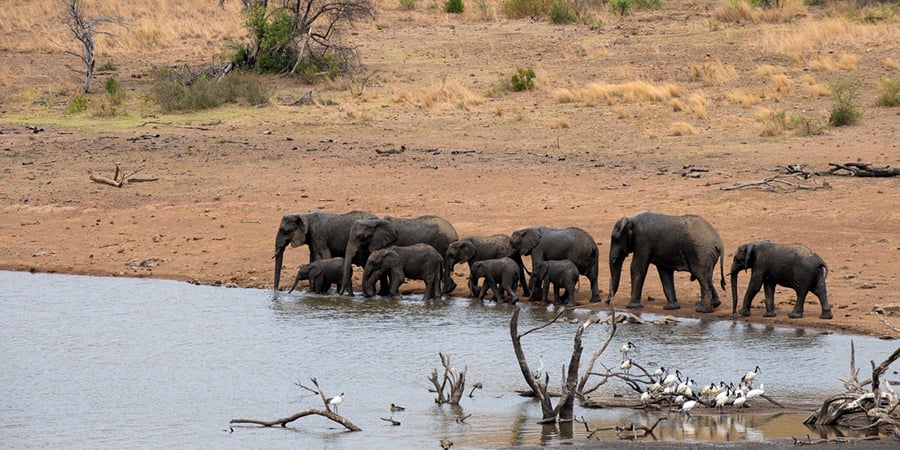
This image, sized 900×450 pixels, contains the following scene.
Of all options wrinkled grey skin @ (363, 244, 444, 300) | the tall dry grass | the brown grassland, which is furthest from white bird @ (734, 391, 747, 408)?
the tall dry grass

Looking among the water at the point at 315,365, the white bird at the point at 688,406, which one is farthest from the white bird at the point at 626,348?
the white bird at the point at 688,406

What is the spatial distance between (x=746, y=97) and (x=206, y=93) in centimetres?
1091

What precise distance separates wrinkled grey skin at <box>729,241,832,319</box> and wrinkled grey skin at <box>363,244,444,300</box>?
326 centimetres

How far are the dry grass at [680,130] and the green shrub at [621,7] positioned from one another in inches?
629

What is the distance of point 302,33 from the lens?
31438 millimetres

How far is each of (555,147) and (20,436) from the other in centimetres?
1455

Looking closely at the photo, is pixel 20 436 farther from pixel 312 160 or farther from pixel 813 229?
pixel 312 160

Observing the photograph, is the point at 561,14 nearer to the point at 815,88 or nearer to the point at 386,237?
the point at 815,88

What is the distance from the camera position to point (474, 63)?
31.8 m

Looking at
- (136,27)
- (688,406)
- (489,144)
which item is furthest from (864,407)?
(136,27)

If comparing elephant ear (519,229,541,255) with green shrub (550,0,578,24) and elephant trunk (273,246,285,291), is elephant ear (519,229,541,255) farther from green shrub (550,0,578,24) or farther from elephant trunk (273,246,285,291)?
green shrub (550,0,578,24)

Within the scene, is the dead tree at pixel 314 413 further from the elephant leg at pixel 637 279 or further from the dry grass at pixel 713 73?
the dry grass at pixel 713 73

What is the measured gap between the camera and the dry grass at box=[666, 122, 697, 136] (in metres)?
23.2

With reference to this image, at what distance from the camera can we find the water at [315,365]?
9.39 metres
